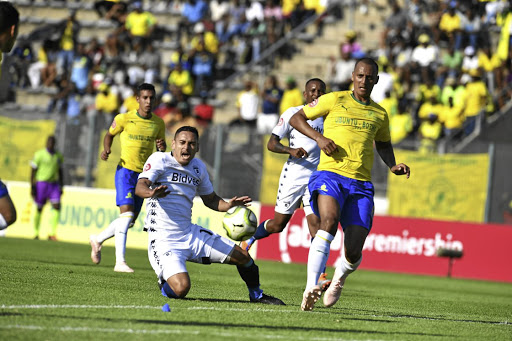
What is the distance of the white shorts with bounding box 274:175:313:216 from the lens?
12945 mm

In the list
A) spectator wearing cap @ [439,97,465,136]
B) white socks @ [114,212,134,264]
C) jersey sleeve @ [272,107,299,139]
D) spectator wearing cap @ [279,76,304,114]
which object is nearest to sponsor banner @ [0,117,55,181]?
spectator wearing cap @ [279,76,304,114]

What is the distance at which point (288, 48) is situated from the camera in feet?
95.6

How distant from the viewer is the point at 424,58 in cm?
2641

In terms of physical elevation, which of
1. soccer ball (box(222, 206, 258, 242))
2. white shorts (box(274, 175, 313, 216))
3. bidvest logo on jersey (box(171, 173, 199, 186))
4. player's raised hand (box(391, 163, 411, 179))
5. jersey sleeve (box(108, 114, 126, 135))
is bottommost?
soccer ball (box(222, 206, 258, 242))

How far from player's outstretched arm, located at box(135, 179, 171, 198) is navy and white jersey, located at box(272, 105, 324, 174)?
3427 millimetres

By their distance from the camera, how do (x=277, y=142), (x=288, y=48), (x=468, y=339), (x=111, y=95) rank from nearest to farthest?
(x=468, y=339)
(x=277, y=142)
(x=111, y=95)
(x=288, y=48)

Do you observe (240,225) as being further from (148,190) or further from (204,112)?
(204,112)

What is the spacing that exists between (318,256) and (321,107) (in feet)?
5.09

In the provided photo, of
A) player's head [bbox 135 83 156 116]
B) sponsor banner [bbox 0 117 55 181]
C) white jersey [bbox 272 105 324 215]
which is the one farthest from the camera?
sponsor banner [bbox 0 117 55 181]

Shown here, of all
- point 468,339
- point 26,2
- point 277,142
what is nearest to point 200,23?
point 26,2

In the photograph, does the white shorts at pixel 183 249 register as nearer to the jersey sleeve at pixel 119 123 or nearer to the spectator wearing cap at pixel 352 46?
the jersey sleeve at pixel 119 123

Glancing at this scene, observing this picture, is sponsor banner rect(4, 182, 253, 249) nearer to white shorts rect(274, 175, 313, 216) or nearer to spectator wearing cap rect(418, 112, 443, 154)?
spectator wearing cap rect(418, 112, 443, 154)

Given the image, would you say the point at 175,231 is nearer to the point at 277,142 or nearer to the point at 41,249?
the point at 277,142

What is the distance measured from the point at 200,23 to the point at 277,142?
17.7 metres
